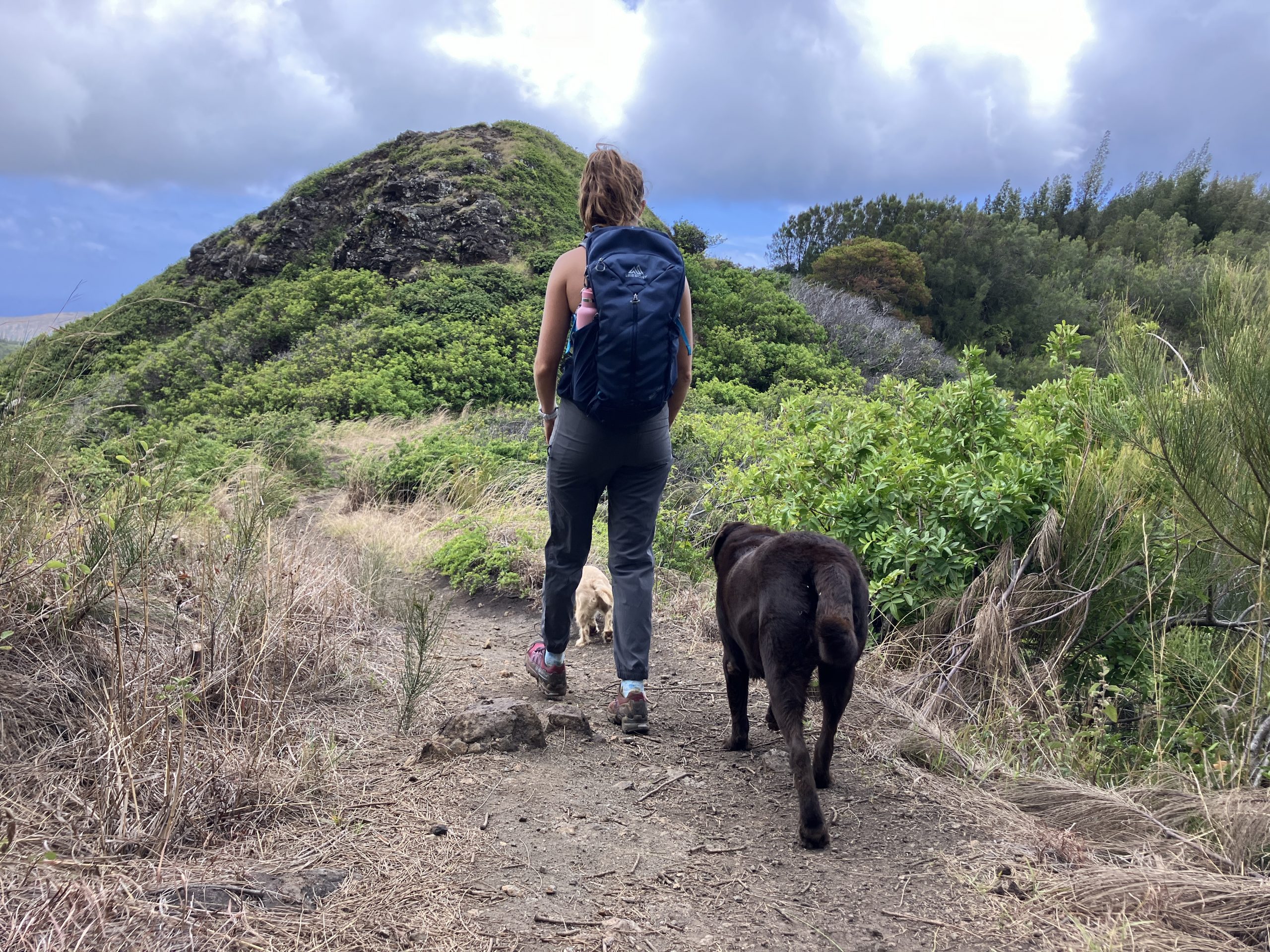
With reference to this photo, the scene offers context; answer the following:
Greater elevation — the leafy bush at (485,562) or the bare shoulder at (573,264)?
the bare shoulder at (573,264)

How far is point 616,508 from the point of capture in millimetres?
3922

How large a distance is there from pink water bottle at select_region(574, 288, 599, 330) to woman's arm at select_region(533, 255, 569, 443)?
6.9 inches

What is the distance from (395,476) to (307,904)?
7831mm

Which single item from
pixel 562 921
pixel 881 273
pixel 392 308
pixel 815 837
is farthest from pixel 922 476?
pixel 881 273

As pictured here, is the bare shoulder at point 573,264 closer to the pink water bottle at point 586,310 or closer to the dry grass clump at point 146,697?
the pink water bottle at point 586,310

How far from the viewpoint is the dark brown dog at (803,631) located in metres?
2.93

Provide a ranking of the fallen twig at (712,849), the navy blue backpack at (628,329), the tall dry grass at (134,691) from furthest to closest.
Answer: the navy blue backpack at (628,329) → the fallen twig at (712,849) → the tall dry grass at (134,691)

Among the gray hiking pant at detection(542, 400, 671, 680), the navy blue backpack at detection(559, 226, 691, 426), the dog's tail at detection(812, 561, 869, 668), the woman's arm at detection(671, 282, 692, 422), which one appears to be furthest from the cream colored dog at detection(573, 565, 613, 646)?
the dog's tail at detection(812, 561, 869, 668)

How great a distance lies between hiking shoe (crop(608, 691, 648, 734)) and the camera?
3908 mm

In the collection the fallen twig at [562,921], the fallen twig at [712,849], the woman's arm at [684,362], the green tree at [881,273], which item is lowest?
the fallen twig at [562,921]

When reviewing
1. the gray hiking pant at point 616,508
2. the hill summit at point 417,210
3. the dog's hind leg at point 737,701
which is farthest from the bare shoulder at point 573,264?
the hill summit at point 417,210

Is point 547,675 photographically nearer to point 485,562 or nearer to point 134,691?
point 134,691

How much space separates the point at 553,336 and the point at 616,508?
34.1 inches

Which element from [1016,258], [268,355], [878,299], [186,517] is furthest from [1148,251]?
[186,517]
